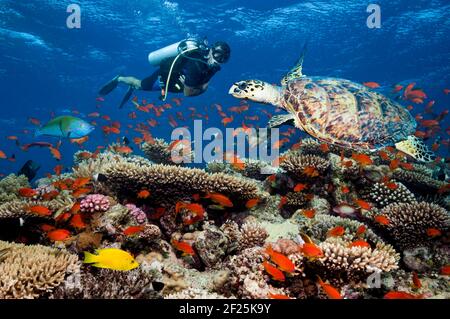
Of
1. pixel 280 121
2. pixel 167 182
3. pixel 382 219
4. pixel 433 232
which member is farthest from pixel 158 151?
pixel 433 232

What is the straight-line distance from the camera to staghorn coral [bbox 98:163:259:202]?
16.3 feet

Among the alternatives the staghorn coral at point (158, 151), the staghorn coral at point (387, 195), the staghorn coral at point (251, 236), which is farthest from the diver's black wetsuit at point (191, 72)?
the staghorn coral at point (387, 195)

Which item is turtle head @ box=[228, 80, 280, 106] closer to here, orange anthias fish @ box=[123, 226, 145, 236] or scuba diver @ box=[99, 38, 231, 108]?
scuba diver @ box=[99, 38, 231, 108]

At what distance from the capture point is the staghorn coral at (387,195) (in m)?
6.17

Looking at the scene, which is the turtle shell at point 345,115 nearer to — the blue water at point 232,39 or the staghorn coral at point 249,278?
the staghorn coral at point 249,278

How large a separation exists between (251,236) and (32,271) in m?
3.06

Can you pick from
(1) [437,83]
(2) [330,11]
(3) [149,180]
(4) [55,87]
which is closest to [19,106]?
(4) [55,87]

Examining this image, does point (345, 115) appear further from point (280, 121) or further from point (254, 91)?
point (254, 91)

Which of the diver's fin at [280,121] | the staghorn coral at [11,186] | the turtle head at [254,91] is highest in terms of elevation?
the turtle head at [254,91]

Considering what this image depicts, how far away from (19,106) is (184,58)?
4301cm

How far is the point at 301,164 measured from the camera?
611 centimetres

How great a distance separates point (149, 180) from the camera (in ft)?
16.2

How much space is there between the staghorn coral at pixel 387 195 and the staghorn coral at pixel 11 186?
8530mm
